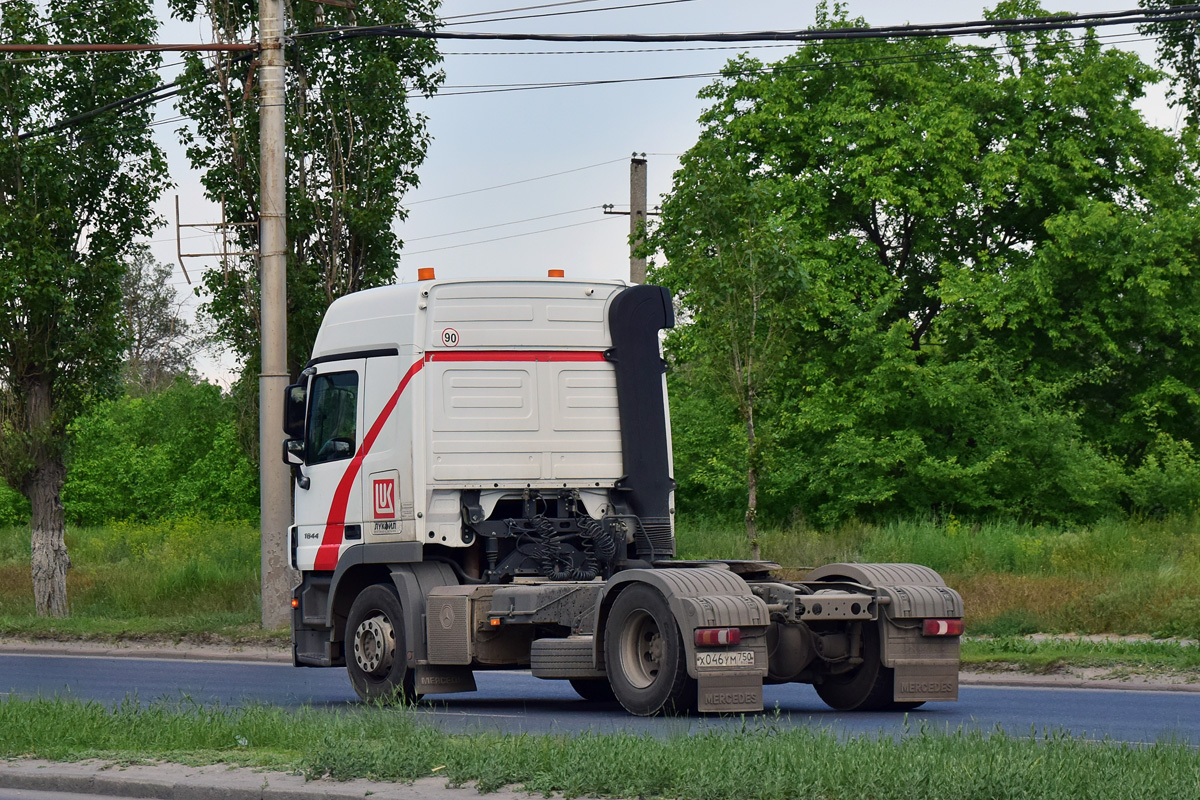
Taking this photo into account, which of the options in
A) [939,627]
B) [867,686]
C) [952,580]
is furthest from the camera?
[952,580]

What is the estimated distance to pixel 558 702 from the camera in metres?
15.2

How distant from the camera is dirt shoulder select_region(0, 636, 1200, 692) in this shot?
16031 millimetres

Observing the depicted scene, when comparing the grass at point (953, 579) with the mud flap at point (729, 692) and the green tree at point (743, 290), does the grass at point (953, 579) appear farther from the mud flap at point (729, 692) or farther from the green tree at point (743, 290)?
the mud flap at point (729, 692)

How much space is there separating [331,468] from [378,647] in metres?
1.72

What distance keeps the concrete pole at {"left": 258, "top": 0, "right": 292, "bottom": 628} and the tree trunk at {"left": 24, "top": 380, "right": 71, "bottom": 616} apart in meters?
6.68

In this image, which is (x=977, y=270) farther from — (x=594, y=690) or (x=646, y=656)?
(x=646, y=656)

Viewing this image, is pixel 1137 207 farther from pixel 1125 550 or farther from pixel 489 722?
pixel 489 722

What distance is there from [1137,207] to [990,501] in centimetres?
738

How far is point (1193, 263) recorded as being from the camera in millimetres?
35188

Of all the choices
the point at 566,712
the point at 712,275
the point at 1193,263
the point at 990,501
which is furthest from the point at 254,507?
the point at 566,712

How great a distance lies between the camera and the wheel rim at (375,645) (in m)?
14.3

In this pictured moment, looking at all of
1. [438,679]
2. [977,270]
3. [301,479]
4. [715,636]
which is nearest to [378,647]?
[438,679]

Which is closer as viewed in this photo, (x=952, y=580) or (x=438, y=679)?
(x=438, y=679)

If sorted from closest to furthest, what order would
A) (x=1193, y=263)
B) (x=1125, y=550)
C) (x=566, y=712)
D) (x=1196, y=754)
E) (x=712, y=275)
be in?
(x=1196, y=754), (x=566, y=712), (x=712, y=275), (x=1125, y=550), (x=1193, y=263)
